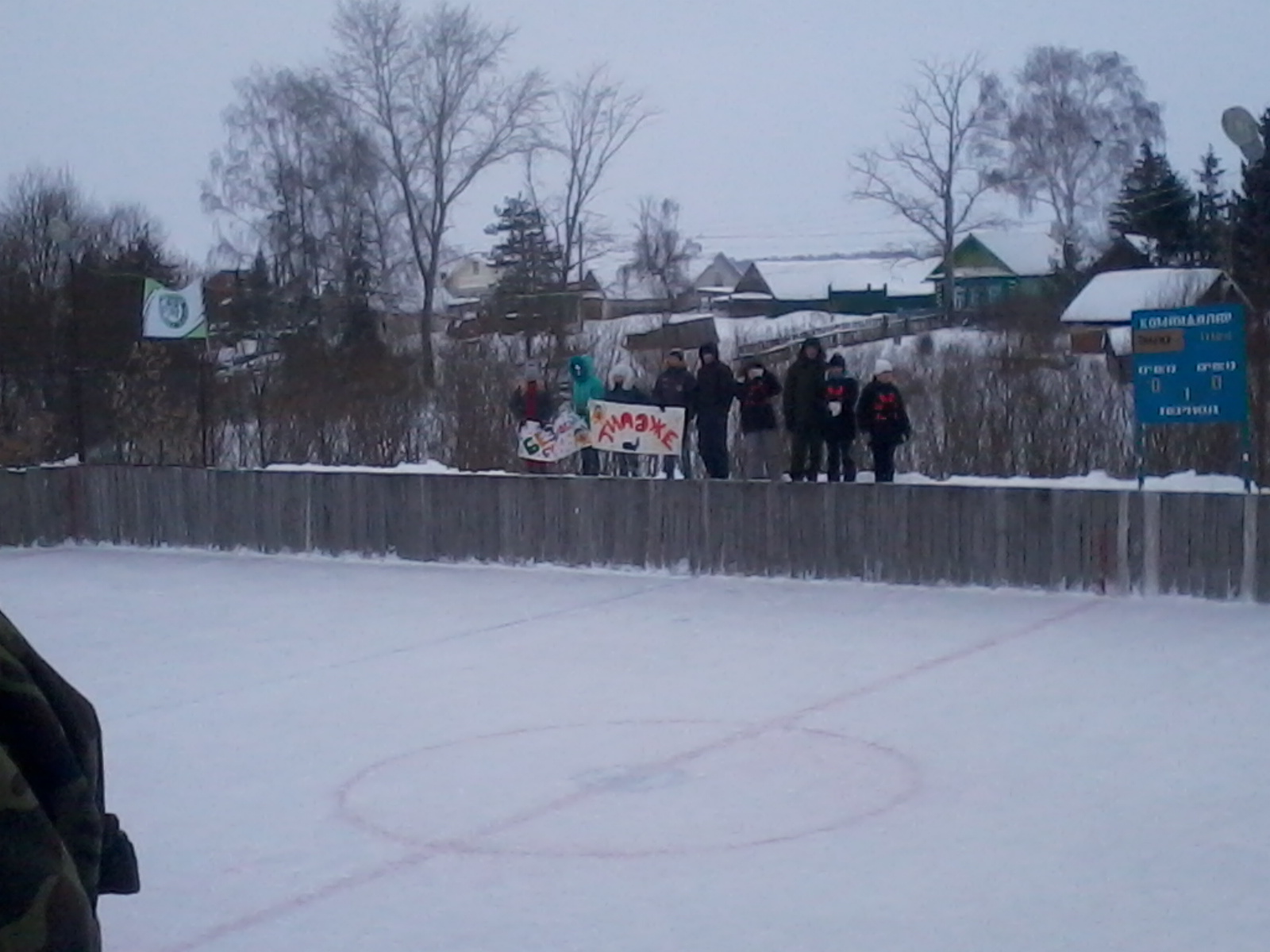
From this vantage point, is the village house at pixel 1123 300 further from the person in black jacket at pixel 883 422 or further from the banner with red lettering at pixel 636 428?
the banner with red lettering at pixel 636 428

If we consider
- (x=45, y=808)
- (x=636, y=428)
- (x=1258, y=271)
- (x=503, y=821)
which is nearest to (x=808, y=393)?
(x=636, y=428)

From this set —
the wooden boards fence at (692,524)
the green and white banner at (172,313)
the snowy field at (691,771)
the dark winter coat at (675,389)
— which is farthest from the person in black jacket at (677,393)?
the green and white banner at (172,313)

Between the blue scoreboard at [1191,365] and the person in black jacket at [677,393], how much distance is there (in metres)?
4.38

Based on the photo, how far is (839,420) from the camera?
50.2 ft

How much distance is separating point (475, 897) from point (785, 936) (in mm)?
1104

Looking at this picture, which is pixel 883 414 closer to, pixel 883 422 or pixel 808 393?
pixel 883 422

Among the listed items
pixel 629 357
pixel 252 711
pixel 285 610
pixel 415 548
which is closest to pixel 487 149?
pixel 629 357

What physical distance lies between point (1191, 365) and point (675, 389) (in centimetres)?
506

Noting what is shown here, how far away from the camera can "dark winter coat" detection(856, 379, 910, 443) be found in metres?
15.0

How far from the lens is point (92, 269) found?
24594 mm

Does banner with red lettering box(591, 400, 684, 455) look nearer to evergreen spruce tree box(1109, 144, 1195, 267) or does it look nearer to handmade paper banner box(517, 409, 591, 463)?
handmade paper banner box(517, 409, 591, 463)

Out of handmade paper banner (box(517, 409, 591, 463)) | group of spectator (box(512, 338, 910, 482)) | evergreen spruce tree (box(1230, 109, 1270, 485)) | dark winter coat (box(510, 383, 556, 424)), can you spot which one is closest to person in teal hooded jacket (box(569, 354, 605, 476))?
group of spectator (box(512, 338, 910, 482))

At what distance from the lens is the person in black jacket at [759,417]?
52.1ft

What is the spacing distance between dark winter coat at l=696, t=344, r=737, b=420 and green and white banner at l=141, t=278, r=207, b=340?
694 centimetres
